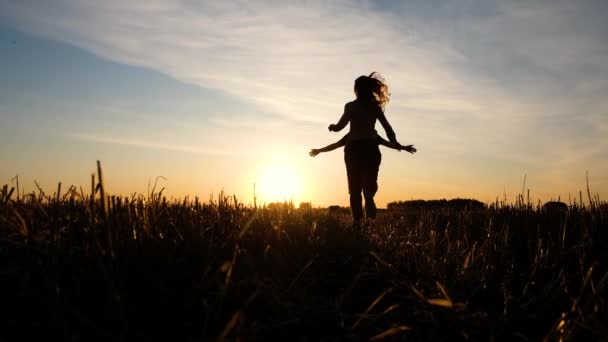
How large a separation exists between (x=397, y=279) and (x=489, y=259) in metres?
1.28

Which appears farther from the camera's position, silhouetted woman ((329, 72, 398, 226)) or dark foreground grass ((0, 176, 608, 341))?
silhouetted woman ((329, 72, 398, 226))

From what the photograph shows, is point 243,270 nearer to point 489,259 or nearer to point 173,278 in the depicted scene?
point 173,278

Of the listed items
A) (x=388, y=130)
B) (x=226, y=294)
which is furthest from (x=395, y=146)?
(x=226, y=294)

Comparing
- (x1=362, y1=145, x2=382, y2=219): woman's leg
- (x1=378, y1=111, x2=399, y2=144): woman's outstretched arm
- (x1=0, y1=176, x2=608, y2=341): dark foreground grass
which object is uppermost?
(x1=378, y1=111, x2=399, y2=144): woman's outstretched arm

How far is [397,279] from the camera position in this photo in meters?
3.21

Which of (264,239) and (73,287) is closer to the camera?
(73,287)

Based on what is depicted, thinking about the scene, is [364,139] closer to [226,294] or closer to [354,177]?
[354,177]

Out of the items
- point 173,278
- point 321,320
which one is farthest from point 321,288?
point 173,278

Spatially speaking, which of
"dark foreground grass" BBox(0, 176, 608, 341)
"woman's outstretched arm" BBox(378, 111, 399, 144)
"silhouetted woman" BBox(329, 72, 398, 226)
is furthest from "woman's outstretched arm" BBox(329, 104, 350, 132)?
"dark foreground grass" BBox(0, 176, 608, 341)

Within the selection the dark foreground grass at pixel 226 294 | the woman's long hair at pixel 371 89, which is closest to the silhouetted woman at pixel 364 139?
the woman's long hair at pixel 371 89

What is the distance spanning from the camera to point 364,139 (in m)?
8.72

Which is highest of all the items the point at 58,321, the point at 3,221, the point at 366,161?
the point at 366,161

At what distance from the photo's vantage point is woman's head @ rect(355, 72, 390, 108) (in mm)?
8938

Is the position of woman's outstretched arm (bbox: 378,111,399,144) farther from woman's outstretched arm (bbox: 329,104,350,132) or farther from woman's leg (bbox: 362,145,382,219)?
woman's outstretched arm (bbox: 329,104,350,132)
